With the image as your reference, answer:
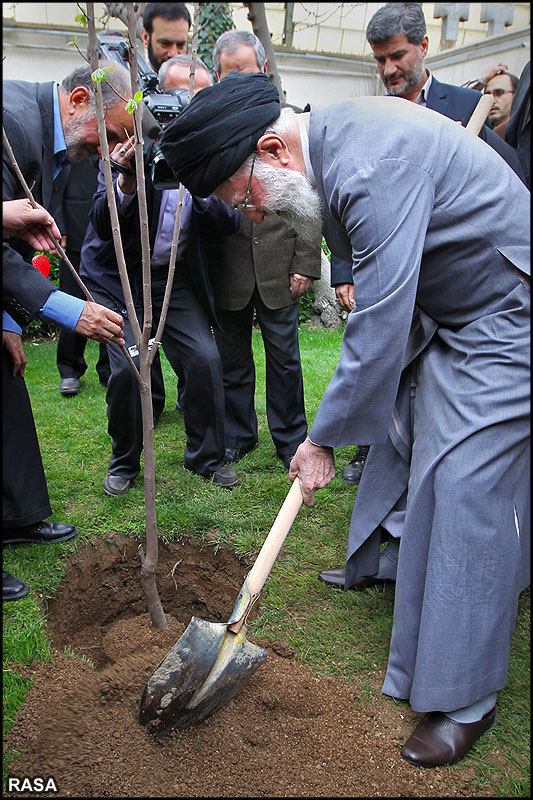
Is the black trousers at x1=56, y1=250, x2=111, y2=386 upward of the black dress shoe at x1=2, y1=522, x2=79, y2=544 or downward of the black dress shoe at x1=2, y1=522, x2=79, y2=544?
downward

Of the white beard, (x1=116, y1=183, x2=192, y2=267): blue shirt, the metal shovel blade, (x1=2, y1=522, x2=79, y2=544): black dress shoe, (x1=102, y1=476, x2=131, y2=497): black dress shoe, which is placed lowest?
(x1=102, y1=476, x2=131, y2=497): black dress shoe

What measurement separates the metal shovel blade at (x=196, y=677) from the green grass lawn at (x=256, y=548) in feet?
1.34

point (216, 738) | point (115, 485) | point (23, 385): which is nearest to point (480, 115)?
point (23, 385)

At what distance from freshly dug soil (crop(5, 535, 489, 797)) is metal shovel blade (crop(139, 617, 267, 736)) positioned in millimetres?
64

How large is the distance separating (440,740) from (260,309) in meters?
2.55

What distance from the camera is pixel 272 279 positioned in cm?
385

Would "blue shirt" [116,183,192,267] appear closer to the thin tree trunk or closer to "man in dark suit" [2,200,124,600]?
"man in dark suit" [2,200,124,600]

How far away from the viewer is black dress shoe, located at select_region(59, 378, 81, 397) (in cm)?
536

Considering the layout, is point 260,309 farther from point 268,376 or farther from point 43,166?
point 43,166

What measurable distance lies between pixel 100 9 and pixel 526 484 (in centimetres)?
1008

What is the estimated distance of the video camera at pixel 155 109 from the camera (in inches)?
119

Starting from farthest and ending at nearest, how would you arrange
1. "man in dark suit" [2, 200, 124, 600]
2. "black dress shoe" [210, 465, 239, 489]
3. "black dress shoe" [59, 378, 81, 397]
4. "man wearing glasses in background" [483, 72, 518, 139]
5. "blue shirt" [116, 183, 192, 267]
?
1. "black dress shoe" [59, 378, 81, 397]
2. "man wearing glasses in background" [483, 72, 518, 139]
3. "black dress shoe" [210, 465, 239, 489]
4. "blue shirt" [116, 183, 192, 267]
5. "man in dark suit" [2, 200, 124, 600]

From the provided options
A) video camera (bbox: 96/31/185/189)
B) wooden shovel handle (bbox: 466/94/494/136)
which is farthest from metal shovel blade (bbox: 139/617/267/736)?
wooden shovel handle (bbox: 466/94/494/136)

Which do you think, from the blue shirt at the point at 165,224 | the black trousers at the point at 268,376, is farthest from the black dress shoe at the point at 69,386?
the blue shirt at the point at 165,224
